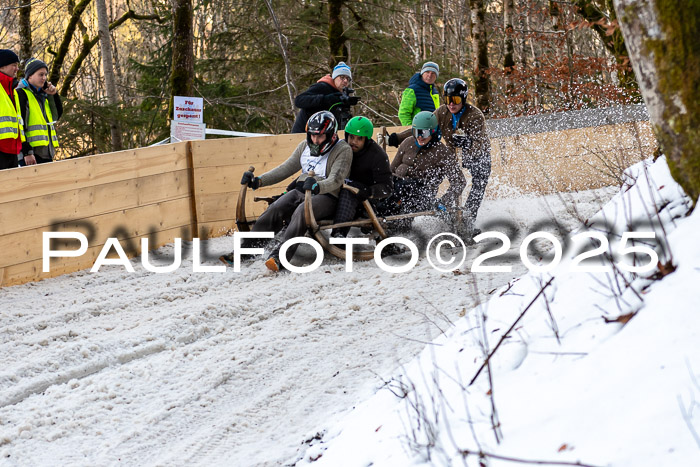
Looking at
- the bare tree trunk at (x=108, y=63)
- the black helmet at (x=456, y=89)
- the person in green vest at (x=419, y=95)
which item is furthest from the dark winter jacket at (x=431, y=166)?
the bare tree trunk at (x=108, y=63)

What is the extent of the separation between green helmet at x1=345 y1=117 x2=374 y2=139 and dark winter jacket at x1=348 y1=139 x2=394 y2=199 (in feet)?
0.30

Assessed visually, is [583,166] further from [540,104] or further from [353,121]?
[540,104]

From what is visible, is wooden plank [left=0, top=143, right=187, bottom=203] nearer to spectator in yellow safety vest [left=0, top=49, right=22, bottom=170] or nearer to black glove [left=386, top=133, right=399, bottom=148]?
spectator in yellow safety vest [left=0, top=49, right=22, bottom=170]

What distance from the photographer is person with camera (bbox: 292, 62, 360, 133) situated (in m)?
8.92

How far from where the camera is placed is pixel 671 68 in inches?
111

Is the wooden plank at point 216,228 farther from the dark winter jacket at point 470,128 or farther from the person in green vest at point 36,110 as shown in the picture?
the dark winter jacket at point 470,128

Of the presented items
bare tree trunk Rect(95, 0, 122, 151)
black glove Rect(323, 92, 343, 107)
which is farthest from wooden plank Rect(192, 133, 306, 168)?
bare tree trunk Rect(95, 0, 122, 151)

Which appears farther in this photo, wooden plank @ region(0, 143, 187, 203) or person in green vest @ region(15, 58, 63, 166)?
person in green vest @ region(15, 58, 63, 166)

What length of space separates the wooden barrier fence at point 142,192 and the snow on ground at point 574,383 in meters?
2.28

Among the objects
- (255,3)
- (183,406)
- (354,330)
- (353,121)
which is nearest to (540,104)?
(255,3)

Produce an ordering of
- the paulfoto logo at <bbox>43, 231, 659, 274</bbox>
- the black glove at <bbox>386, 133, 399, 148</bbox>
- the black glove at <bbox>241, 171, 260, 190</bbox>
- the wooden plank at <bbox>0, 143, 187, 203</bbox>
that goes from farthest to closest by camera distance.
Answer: the black glove at <bbox>386, 133, 399, 148</bbox> < the black glove at <bbox>241, 171, 260, 190</bbox> < the paulfoto logo at <bbox>43, 231, 659, 274</bbox> < the wooden plank at <bbox>0, 143, 187, 203</bbox>

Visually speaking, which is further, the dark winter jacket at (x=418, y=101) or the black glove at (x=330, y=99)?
the dark winter jacket at (x=418, y=101)

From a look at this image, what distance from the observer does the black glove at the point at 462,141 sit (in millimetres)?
8055

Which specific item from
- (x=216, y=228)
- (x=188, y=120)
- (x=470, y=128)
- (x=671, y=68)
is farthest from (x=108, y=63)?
(x=671, y=68)
